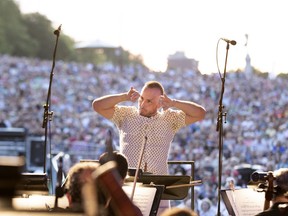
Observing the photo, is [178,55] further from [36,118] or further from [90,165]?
[90,165]

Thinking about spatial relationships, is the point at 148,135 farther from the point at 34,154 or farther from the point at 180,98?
the point at 180,98

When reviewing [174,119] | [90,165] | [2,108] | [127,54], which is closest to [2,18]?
[127,54]

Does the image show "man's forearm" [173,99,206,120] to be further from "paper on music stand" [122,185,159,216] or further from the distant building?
the distant building

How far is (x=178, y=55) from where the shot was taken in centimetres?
3178

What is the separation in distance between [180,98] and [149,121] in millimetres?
19134

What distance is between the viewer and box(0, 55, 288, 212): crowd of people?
23781 millimetres

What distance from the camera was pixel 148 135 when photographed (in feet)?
28.6

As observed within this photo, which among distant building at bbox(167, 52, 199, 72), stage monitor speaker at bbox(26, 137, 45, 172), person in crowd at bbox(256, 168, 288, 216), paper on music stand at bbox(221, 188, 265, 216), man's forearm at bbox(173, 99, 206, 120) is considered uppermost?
distant building at bbox(167, 52, 199, 72)

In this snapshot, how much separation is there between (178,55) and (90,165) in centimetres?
2736

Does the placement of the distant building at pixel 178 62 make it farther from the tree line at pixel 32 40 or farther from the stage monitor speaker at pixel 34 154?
the tree line at pixel 32 40

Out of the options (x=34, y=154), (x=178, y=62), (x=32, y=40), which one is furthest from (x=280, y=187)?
(x=32, y=40)

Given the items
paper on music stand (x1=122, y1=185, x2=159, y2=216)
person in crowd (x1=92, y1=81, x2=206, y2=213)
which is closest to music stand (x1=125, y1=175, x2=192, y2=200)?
paper on music stand (x1=122, y1=185, x2=159, y2=216)

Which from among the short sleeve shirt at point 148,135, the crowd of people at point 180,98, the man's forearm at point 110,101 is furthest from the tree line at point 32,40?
the short sleeve shirt at point 148,135

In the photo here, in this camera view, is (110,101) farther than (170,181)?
Yes
